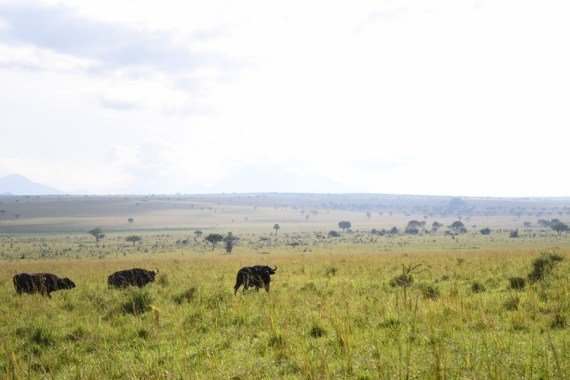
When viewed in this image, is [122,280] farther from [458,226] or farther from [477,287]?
[458,226]

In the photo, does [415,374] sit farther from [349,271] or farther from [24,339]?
[349,271]

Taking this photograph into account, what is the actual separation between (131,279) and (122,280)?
0.34m

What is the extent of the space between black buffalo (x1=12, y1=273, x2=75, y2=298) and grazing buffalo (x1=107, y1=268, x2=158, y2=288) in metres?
1.56

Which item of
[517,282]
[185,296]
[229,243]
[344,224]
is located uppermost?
[517,282]

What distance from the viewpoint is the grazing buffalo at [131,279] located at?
1651 cm

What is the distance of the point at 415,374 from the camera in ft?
18.1

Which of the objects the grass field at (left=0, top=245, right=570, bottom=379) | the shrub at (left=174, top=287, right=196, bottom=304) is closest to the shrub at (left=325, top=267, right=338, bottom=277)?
the grass field at (left=0, top=245, right=570, bottom=379)

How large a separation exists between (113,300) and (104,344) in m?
4.66

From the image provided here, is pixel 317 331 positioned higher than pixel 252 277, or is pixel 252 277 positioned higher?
pixel 317 331

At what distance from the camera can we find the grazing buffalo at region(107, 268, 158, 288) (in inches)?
650

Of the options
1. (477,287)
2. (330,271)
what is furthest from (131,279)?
(477,287)

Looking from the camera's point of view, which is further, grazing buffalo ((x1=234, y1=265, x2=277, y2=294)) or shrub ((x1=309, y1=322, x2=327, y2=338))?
grazing buffalo ((x1=234, y1=265, x2=277, y2=294))

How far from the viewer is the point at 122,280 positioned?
54.3 feet

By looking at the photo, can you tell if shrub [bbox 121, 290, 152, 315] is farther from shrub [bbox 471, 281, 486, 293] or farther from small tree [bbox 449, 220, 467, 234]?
small tree [bbox 449, 220, 467, 234]
